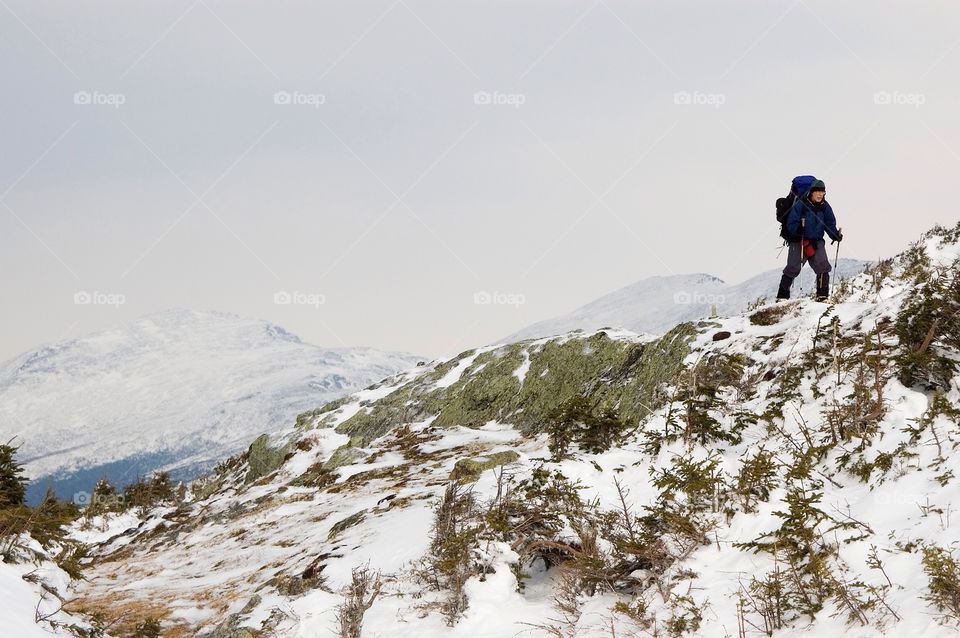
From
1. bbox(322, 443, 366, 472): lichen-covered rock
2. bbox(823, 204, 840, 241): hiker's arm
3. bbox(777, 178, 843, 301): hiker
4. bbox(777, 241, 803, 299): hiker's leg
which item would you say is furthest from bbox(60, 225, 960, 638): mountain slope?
bbox(322, 443, 366, 472): lichen-covered rock

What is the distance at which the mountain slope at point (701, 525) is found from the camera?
208 inches

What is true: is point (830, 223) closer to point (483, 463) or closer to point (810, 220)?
point (810, 220)

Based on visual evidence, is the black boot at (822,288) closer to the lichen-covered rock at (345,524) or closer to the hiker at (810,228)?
the hiker at (810,228)

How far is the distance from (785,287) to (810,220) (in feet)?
8.17

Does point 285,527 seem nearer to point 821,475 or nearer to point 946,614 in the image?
point 821,475

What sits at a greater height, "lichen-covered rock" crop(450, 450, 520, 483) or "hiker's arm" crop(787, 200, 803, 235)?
"hiker's arm" crop(787, 200, 803, 235)

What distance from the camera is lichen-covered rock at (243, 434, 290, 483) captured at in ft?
102

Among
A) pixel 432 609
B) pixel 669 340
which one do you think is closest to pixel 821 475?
pixel 432 609

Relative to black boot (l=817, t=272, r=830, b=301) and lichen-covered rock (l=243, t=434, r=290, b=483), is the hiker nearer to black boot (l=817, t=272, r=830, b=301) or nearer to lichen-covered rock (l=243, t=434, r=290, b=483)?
black boot (l=817, t=272, r=830, b=301)

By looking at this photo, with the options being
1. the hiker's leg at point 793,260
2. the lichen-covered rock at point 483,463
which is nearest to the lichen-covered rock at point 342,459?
the lichen-covered rock at point 483,463

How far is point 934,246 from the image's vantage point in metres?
17.3

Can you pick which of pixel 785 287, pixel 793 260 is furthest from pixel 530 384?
pixel 793 260

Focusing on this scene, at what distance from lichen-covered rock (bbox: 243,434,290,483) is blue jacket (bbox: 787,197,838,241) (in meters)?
25.5

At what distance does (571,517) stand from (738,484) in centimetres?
213
